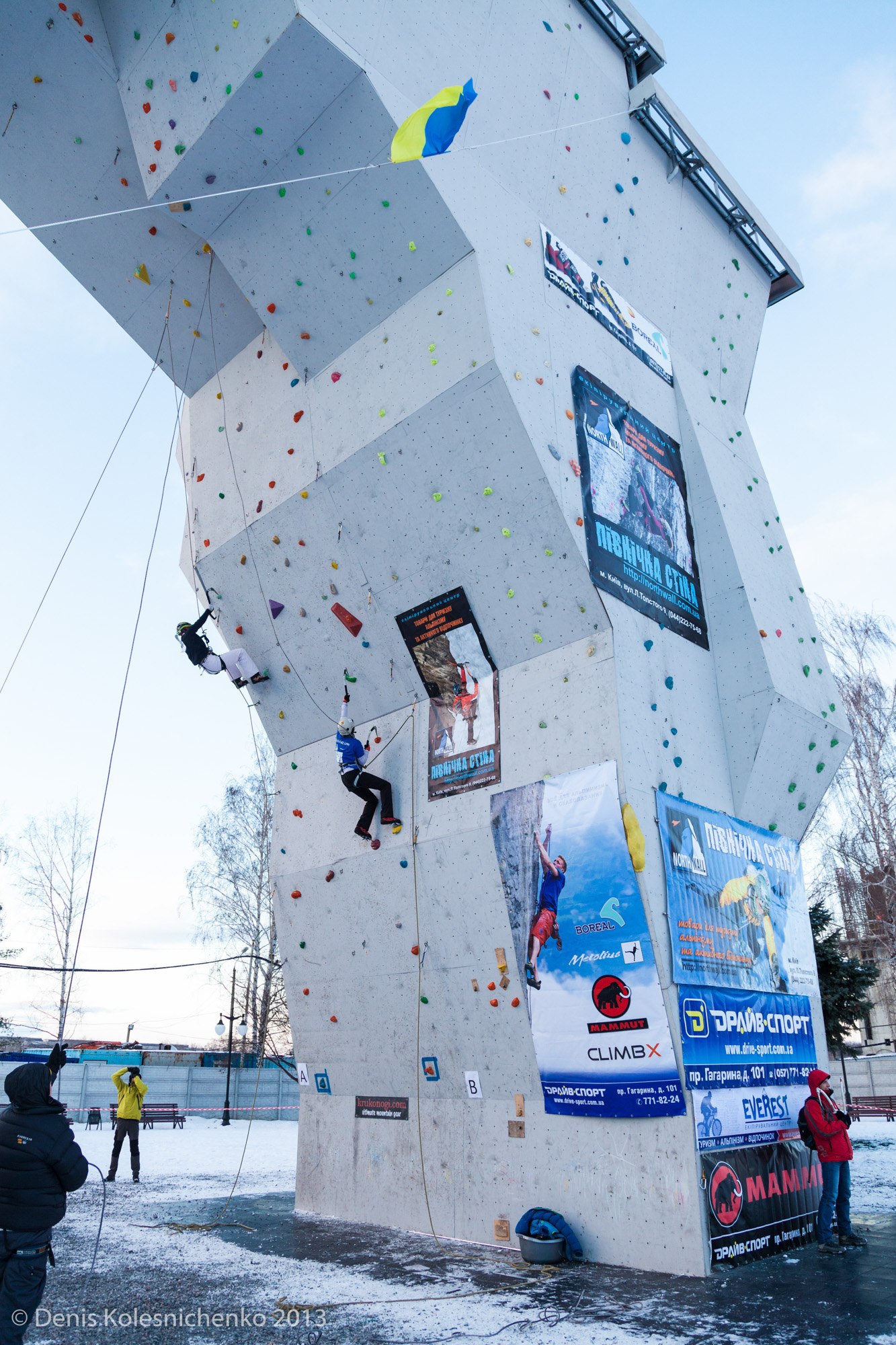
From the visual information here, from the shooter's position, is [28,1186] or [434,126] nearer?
[28,1186]

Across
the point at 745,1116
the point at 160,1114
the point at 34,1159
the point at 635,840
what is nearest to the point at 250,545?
the point at 635,840

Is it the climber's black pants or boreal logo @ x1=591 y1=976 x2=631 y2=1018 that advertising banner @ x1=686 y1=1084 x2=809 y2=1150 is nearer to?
boreal logo @ x1=591 y1=976 x2=631 y2=1018

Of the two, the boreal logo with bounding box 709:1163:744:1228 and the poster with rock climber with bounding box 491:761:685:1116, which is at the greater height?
the poster with rock climber with bounding box 491:761:685:1116

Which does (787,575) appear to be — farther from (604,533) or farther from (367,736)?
(367,736)

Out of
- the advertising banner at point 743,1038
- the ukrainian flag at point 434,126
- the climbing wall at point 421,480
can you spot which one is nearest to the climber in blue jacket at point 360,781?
the climbing wall at point 421,480

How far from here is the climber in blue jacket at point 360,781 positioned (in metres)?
7.92

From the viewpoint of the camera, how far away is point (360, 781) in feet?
26.2

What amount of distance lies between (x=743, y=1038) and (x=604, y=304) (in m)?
6.24

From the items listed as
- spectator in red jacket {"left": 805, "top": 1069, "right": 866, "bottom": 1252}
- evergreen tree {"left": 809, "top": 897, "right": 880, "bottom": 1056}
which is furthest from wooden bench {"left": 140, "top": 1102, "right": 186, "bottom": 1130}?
spectator in red jacket {"left": 805, "top": 1069, "right": 866, "bottom": 1252}

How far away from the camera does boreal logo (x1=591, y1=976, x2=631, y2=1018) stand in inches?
247

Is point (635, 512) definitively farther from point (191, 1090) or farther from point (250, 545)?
point (191, 1090)

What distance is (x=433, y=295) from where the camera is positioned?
7.25 meters

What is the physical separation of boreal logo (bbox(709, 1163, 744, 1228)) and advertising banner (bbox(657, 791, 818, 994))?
1.18m

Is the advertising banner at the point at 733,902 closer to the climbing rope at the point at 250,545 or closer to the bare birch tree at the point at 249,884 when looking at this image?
the climbing rope at the point at 250,545
